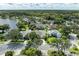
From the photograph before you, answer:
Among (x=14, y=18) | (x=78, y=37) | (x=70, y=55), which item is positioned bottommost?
(x=70, y=55)

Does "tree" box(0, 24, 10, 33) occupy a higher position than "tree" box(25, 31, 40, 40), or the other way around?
"tree" box(0, 24, 10, 33)

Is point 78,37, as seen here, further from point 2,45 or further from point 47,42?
point 2,45

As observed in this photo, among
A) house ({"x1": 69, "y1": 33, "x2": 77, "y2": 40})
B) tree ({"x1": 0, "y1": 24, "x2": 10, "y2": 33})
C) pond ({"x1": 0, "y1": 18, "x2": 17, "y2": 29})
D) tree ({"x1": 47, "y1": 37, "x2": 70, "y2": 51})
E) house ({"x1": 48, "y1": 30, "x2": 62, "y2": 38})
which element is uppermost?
pond ({"x1": 0, "y1": 18, "x2": 17, "y2": 29})

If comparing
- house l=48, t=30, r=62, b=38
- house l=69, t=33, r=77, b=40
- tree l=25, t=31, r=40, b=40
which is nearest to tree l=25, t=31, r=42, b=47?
tree l=25, t=31, r=40, b=40

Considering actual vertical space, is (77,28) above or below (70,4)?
below

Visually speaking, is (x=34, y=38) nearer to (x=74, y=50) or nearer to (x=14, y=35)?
(x=14, y=35)

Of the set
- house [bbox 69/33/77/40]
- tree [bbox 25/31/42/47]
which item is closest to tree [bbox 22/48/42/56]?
tree [bbox 25/31/42/47]

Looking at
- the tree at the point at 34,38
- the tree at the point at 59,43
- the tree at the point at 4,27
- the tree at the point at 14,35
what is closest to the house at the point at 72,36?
the tree at the point at 59,43

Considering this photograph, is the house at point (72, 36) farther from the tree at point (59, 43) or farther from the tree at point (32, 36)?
the tree at point (32, 36)

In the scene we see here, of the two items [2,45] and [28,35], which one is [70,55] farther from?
[2,45]

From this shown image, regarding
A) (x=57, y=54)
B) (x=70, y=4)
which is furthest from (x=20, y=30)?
(x=70, y=4)

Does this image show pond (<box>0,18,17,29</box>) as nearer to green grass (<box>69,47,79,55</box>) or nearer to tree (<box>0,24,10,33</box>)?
tree (<box>0,24,10,33</box>)
